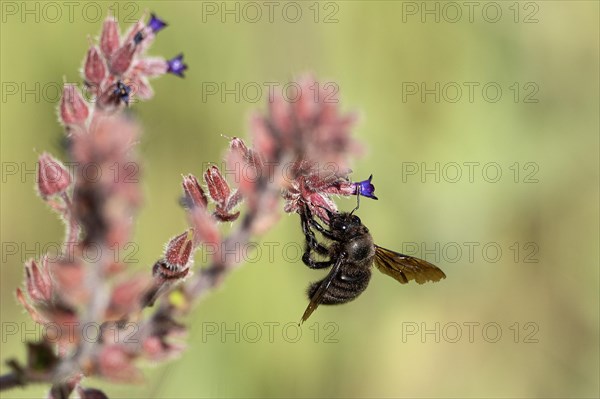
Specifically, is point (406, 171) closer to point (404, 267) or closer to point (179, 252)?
point (404, 267)

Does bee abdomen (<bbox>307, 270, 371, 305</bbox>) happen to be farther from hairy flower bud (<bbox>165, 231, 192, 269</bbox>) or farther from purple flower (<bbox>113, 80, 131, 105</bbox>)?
purple flower (<bbox>113, 80, 131, 105</bbox>)

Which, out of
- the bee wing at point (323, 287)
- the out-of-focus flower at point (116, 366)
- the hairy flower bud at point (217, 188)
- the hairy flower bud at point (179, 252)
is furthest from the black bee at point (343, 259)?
the out-of-focus flower at point (116, 366)

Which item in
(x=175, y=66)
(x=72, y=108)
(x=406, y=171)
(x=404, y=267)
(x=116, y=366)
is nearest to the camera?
(x=116, y=366)

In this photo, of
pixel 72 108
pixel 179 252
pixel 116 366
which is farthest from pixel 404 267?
pixel 116 366

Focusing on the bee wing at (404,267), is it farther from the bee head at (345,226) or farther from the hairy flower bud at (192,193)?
the hairy flower bud at (192,193)

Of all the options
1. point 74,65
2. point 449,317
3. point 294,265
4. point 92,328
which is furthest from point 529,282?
point 92,328

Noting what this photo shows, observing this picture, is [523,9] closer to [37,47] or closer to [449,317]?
[449,317]
